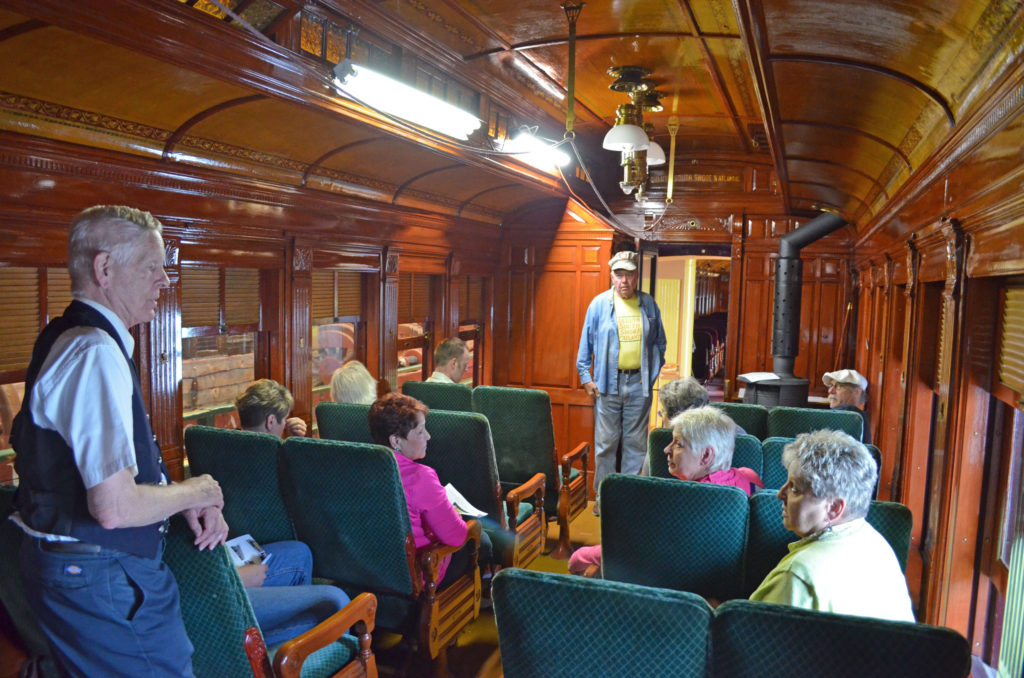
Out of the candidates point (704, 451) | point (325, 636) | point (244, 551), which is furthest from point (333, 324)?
point (325, 636)

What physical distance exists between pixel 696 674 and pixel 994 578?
197 cm

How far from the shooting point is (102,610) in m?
1.50

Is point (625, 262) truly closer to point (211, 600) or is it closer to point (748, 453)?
point (748, 453)

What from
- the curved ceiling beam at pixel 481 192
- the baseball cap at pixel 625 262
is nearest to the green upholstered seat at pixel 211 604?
the baseball cap at pixel 625 262

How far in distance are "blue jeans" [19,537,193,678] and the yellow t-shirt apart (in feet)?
13.4

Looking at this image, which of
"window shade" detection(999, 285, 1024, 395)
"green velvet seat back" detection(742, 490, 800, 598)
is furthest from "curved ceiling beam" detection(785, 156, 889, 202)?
"green velvet seat back" detection(742, 490, 800, 598)

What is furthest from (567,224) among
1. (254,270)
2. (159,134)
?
(159,134)

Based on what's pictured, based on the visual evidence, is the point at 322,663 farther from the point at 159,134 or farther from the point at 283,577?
the point at 159,134

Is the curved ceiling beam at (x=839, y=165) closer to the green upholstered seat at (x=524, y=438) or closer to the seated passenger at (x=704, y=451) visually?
the green upholstered seat at (x=524, y=438)

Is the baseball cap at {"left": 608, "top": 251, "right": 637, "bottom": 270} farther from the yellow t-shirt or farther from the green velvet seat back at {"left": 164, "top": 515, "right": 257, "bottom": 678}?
the green velvet seat back at {"left": 164, "top": 515, "right": 257, "bottom": 678}

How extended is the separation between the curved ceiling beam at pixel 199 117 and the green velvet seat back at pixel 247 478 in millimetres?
1341

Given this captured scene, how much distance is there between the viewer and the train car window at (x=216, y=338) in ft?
11.8

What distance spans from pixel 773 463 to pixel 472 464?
1336mm

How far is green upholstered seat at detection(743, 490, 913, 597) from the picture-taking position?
2090mm
